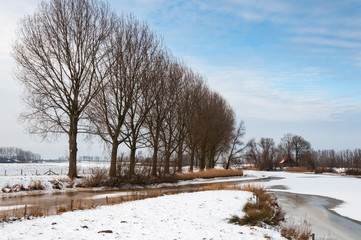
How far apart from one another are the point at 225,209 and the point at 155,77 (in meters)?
20.3

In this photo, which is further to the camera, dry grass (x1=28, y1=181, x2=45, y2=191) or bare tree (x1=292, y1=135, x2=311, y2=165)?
bare tree (x1=292, y1=135, x2=311, y2=165)

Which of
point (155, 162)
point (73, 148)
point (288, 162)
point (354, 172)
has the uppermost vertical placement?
point (73, 148)

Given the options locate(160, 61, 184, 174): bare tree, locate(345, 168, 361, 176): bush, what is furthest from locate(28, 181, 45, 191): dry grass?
locate(345, 168, 361, 176): bush

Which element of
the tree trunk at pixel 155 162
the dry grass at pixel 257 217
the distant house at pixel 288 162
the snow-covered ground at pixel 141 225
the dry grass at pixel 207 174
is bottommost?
the distant house at pixel 288 162

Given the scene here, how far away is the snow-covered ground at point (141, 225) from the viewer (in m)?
8.09

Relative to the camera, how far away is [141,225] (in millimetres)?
9414

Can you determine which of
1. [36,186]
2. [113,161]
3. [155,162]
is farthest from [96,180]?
[155,162]

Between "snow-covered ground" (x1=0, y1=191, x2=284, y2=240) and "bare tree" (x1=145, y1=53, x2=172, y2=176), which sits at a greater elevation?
"bare tree" (x1=145, y1=53, x2=172, y2=176)

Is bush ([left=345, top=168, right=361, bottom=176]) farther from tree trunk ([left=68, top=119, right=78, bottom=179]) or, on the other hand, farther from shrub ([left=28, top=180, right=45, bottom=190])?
shrub ([left=28, top=180, right=45, bottom=190])

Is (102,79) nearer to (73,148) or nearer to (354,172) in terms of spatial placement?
(73,148)

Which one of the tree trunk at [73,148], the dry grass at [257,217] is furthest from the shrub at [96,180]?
the dry grass at [257,217]

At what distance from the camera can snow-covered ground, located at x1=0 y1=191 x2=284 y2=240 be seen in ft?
26.5

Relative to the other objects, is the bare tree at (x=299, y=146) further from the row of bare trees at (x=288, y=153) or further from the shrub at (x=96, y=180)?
the shrub at (x=96, y=180)

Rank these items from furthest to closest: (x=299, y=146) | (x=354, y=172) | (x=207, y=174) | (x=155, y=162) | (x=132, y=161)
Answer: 1. (x=299, y=146)
2. (x=354, y=172)
3. (x=207, y=174)
4. (x=155, y=162)
5. (x=132, y=161)
